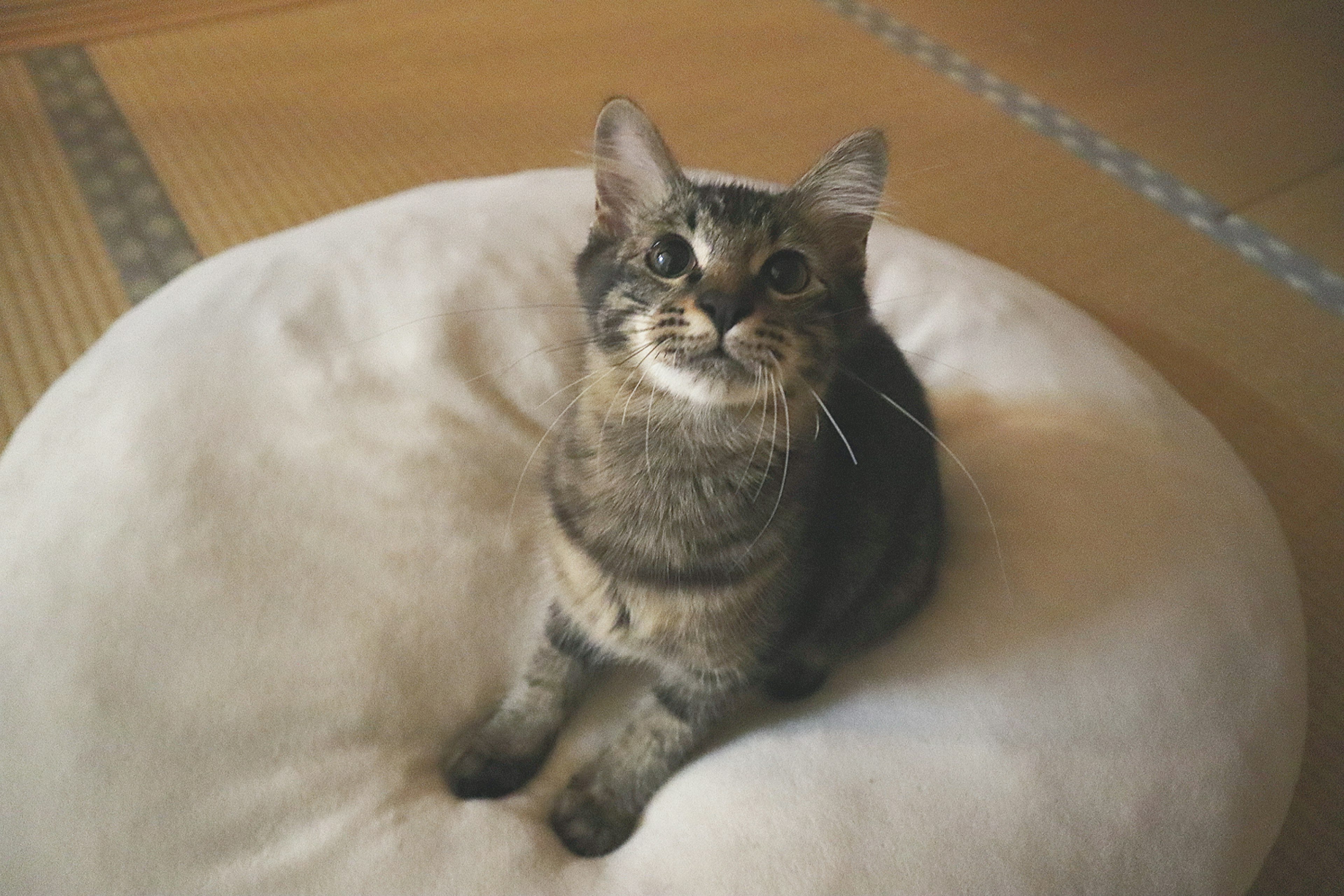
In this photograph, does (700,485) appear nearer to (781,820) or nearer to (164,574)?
(781,820)

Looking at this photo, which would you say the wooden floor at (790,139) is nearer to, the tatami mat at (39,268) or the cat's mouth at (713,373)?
the tatami mat at (39,268)

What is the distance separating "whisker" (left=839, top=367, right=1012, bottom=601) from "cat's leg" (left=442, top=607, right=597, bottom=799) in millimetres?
405

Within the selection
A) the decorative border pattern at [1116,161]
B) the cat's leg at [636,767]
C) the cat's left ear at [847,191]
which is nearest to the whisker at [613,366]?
the cat's left ear at [847,191]

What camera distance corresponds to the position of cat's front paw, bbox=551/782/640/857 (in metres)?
0.87

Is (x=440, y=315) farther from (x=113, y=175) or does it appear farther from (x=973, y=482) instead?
(x=113, y=175)

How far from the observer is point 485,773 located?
0.91 meters

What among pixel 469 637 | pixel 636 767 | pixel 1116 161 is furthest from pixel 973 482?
pixel 1116 161

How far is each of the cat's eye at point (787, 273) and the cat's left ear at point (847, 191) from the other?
0.07m

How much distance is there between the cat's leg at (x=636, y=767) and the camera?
0.88 m

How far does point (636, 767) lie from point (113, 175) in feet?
4.77

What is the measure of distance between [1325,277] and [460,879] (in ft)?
6.82

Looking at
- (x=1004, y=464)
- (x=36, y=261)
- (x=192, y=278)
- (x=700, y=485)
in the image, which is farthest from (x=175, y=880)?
(x=36, y=261)

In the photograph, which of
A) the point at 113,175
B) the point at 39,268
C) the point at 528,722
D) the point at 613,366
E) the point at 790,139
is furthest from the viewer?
the point at 790,139

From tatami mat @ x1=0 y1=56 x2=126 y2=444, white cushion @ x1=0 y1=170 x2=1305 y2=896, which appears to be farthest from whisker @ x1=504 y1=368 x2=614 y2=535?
tatami mat @ x1=0 y1=56 x2=126 y2=444
